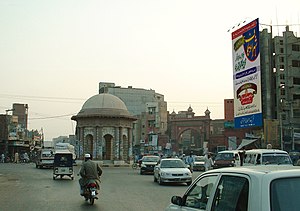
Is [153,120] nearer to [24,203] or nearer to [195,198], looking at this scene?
[24,203]

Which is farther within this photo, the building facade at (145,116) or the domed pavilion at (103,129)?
the building facade at (145,116)

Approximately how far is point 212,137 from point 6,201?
62204mm

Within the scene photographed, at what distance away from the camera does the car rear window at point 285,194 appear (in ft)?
13.6

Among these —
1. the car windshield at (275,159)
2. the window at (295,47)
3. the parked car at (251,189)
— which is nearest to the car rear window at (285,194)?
the parked car at (251,189)

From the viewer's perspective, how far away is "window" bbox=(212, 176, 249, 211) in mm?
4539

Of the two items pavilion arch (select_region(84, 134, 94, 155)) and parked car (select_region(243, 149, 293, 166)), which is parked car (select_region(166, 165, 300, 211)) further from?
pavilion arch (select_region(84, 134, 94, 155))

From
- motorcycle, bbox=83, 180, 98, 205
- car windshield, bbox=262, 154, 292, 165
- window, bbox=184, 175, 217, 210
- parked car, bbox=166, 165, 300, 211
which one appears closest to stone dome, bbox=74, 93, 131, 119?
car windshield, bbox=262, 154, 292, 165

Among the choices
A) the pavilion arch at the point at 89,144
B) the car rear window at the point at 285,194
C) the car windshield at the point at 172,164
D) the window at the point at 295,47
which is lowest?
the car windshield at the point at 172,164

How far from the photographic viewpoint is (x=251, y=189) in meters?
4.36

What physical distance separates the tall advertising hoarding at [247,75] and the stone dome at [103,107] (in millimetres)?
32690

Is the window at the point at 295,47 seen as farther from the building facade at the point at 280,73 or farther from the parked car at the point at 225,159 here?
the parked car at the point at 225,159

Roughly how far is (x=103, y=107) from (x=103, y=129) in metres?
3.23

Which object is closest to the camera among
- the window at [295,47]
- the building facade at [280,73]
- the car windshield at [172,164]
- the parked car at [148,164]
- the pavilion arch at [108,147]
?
the car windshield at [172,164]

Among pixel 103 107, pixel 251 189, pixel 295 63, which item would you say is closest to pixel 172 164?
pixel 251 189
